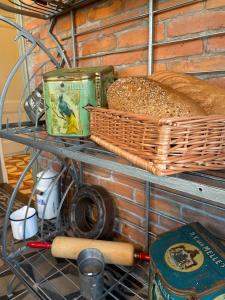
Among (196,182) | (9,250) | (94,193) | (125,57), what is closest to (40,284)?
(9,250)

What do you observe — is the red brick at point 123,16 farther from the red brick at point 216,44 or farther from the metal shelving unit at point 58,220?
the red brick at point 216,44

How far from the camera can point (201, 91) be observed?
1.76ft

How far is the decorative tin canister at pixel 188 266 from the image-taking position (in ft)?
1.71

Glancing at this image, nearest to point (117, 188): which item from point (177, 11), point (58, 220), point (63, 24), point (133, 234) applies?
point (133, 234)

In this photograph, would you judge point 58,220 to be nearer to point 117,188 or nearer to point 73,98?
point 117,188

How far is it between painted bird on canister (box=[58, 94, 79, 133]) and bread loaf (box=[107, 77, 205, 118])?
0.53 ft

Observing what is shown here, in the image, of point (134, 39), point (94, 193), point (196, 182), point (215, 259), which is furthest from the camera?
point (94, 193)

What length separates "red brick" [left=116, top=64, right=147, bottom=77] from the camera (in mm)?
852

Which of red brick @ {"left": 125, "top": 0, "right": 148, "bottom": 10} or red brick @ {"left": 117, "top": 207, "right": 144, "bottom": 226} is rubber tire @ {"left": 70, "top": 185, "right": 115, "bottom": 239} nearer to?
red brick @ {"left": 117, "top": 207, "right": 144, "bottom": 226}

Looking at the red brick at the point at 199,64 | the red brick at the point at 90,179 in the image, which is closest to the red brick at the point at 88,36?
the red brick at the point at 199,64

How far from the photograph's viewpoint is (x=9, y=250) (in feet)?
3.67

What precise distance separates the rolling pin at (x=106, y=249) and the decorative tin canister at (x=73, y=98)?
441 millimetres

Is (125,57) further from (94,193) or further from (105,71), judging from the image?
(94,193)

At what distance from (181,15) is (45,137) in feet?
1.87
